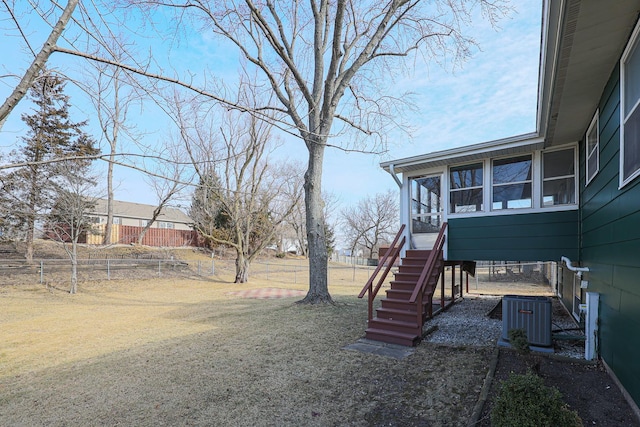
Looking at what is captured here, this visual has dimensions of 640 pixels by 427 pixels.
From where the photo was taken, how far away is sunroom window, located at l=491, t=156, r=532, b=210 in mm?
6688

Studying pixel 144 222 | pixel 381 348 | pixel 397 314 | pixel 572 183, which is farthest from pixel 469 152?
pixel 144 222

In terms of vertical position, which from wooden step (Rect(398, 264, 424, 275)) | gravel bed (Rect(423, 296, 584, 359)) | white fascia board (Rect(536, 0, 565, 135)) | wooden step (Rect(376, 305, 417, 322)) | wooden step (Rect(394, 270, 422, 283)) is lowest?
gravel bed (Rect(423, 296, 584, 359))

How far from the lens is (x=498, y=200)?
698 cm

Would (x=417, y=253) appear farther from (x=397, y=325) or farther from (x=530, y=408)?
(x=530, y=408)

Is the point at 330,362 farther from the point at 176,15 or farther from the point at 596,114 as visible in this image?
the point at 176,15

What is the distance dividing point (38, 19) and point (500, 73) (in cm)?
868

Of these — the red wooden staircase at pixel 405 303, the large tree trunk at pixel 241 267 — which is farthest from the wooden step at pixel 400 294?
the large tree trunk at pixel 241 267

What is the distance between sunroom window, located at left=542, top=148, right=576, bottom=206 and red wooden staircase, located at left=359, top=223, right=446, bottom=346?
2080mm

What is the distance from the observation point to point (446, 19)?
9125mm

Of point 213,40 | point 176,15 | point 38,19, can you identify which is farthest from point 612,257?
point 213,40

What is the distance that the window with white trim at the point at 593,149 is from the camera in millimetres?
4541

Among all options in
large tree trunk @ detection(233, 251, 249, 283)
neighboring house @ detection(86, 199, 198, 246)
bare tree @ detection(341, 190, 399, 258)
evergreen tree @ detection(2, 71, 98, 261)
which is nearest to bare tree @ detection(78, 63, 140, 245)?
evergreen tree @ detection(2, 71, 98, 261)

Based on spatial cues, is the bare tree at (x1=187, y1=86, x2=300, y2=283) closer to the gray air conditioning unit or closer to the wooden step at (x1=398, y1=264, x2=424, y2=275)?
the wooden step at (x1=398, y1=264, x2=424, y2=275)

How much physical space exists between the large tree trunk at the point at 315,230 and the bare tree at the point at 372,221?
112 feet
